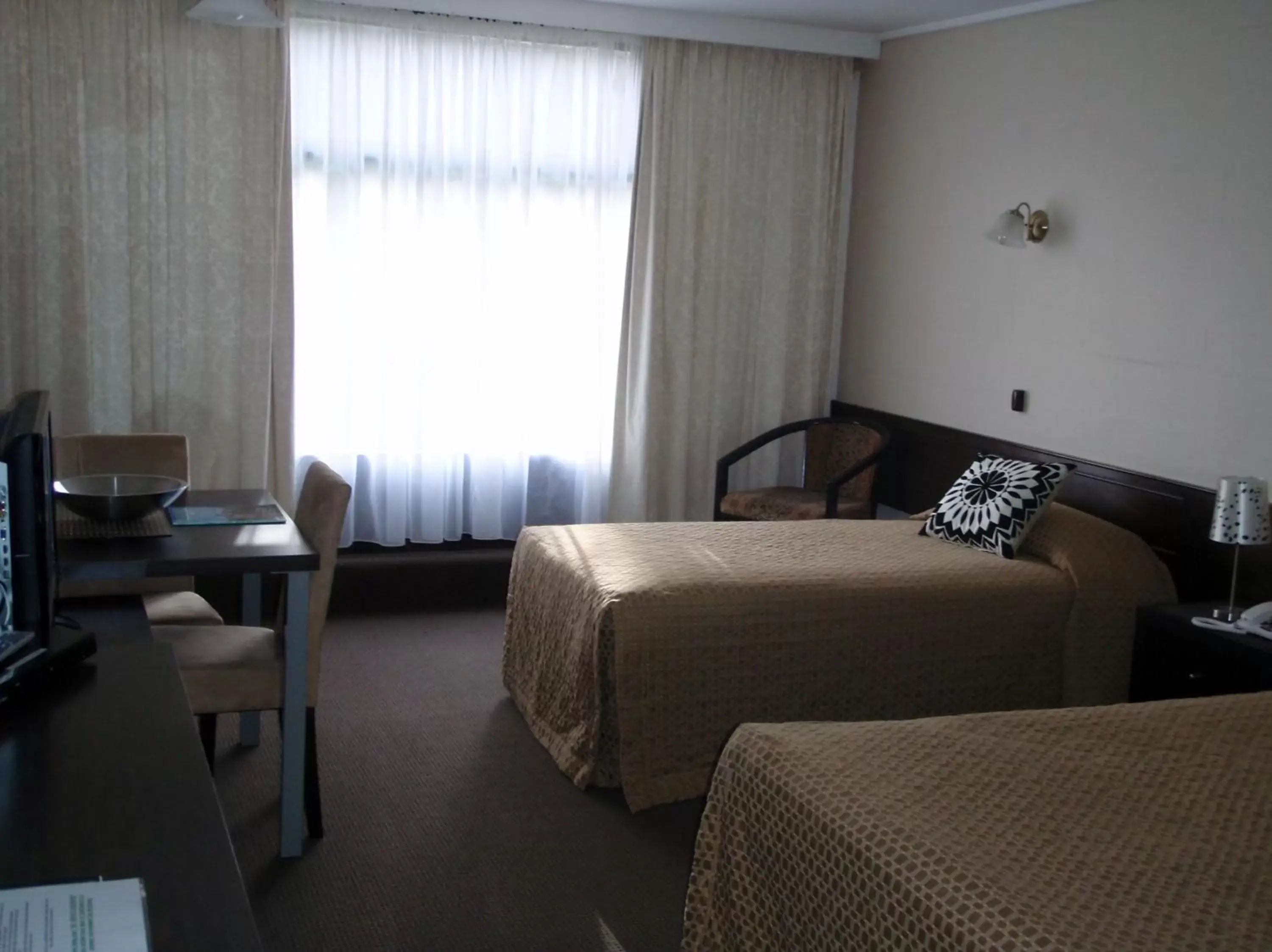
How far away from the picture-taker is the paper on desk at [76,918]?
1090 mm

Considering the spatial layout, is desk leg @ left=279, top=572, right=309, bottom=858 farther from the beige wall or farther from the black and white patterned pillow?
the beige wall

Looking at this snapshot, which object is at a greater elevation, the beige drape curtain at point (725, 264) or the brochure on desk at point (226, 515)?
the beige drape curtain at point (725, 264)

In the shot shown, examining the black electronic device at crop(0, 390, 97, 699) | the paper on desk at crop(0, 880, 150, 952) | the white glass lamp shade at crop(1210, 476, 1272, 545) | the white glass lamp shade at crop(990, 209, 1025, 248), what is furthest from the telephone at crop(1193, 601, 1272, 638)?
the paper on desk at crop(0, 880, 150, 952)

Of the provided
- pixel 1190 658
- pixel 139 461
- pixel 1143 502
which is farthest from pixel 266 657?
pixel 1143 502

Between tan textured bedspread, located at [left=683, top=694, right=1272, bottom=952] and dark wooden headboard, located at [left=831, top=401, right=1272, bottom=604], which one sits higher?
dark wooden headboard, located at [left=831, top=401, right=1272, bottom=604]

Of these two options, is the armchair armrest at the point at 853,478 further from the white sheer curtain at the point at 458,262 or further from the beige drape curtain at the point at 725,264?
the white sheer curtain at the point at 458,262

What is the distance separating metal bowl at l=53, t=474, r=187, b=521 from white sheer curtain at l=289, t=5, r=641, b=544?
1.99 meters

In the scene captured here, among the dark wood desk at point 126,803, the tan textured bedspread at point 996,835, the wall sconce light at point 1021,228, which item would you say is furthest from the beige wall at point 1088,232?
the dark wood desk at point 126,803

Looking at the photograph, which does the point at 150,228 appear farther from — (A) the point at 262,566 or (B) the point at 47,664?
(B) the point at 47,664

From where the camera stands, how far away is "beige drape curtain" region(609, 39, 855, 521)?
217 inches

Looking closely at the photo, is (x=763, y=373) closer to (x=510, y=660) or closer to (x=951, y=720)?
(x=510, y=660)

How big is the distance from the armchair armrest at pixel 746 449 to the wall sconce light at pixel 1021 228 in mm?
1377

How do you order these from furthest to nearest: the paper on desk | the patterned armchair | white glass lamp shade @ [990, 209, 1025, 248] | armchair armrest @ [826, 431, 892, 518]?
the patterned armchair, armchair armrest @ [826, 431, 892, 518], white glass lamp shade @ [990, 209, 1025, 248], the paper on desk

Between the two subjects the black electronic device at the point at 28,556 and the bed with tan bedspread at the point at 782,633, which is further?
the bed with tan bedspread at the point at 782,633
